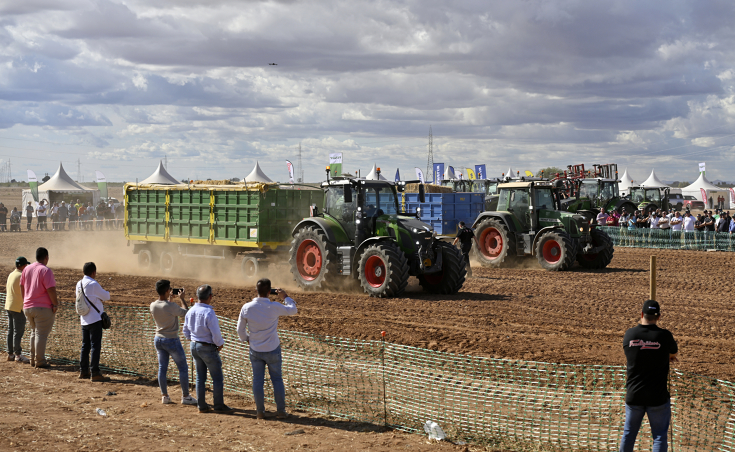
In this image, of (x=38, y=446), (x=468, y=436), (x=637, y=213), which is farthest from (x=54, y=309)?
(x=637, y=213)

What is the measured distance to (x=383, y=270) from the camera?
13547 mm

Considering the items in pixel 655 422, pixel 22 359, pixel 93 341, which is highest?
pixel 655 422

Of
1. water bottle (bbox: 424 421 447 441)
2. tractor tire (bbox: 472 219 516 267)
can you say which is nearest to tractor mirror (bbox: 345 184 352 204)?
tractor tire (bbox: 472 219 516 267)

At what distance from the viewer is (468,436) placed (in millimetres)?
6320

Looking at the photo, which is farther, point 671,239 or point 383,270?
point 671,239

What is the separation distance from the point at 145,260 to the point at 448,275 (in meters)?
9.59

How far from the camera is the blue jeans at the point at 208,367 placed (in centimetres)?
716

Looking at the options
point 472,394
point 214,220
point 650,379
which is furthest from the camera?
point 214,220

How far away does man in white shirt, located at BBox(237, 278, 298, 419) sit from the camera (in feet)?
22.3

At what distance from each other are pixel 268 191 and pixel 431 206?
9929 millimetres

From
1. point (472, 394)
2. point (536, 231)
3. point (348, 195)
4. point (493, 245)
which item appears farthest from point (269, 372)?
point (493, 245)

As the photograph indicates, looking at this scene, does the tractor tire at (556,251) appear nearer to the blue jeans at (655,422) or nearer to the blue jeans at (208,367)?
the blue jeans at (208,367)

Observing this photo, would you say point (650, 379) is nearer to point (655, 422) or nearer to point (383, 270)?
point (655, 422)

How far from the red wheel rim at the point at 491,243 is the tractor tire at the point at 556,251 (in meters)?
1.18
